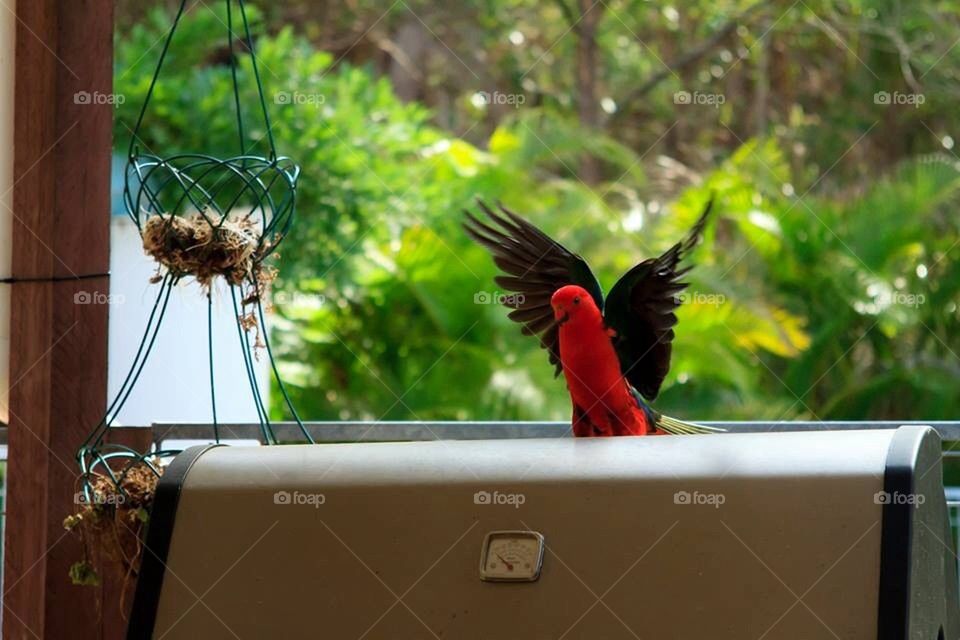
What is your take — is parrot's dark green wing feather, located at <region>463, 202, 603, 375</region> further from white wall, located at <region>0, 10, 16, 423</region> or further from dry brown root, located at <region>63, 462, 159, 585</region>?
white wall, located at <region>0, 10, 16, 423</region>

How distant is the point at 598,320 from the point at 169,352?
40.9 inches

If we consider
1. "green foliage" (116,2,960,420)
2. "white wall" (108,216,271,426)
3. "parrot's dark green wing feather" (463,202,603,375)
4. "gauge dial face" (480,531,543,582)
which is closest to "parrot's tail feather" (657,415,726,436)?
"parrot's dark green wing feather" (463,202,603,375)

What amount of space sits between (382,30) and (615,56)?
6.92 ft

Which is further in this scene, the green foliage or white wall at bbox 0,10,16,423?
the green foliage

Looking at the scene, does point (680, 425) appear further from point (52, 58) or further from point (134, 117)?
point (134, 117)

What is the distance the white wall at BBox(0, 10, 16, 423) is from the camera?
2207 mm

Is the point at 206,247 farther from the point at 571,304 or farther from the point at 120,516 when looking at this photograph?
the point at 571,304

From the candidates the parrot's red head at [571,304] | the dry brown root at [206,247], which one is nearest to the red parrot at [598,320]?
the parrot's red head at [571,304]

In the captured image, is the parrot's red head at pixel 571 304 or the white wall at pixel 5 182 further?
the white wall at pixel 5 182

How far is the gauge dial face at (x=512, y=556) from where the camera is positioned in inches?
60.3

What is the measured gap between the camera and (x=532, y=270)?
214cm

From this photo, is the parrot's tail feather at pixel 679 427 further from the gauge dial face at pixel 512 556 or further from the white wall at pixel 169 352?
the white wall at pixel 169 352

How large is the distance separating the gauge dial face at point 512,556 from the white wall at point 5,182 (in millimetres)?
1136

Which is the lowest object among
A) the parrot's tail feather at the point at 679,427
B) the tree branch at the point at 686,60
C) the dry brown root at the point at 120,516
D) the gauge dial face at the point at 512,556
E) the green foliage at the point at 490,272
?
the gauge dial face at the point at 512,556
